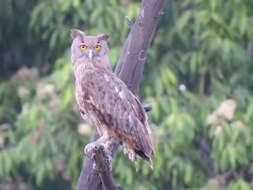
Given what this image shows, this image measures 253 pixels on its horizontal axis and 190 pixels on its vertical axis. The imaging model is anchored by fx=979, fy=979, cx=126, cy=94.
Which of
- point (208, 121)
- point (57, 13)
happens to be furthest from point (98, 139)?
point (57, 13)

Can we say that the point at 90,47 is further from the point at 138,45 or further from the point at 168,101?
the point at 168,101

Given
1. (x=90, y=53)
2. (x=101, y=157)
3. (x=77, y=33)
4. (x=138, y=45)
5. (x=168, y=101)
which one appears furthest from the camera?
(x=168, y=101)

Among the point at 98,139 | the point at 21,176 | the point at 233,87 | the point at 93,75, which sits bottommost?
the point at 21,176

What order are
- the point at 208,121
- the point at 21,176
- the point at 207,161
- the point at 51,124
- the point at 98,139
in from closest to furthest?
the point at 98,139, the point at 208,121, the point at 51,124, the point at 207,161, the point at 21,176

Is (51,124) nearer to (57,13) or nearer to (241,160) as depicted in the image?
(57,13)

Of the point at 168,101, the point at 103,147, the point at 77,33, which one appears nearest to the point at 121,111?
the point at 103,147

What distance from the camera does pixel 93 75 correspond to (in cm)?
521

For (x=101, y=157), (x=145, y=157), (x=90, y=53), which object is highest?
(x=90, y=53)

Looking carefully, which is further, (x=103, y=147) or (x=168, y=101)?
(x=168, y=101)

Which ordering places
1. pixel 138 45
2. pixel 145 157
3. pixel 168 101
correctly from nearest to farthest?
pixel 145 157
pixel 138 45
pixel 168 101

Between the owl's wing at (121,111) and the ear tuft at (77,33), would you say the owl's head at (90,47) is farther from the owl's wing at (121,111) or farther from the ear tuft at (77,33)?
the owl's wing at (121,111)

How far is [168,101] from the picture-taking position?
778 centimetres

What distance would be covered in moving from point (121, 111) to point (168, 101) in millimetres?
2793

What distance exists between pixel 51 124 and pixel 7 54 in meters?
1.80
